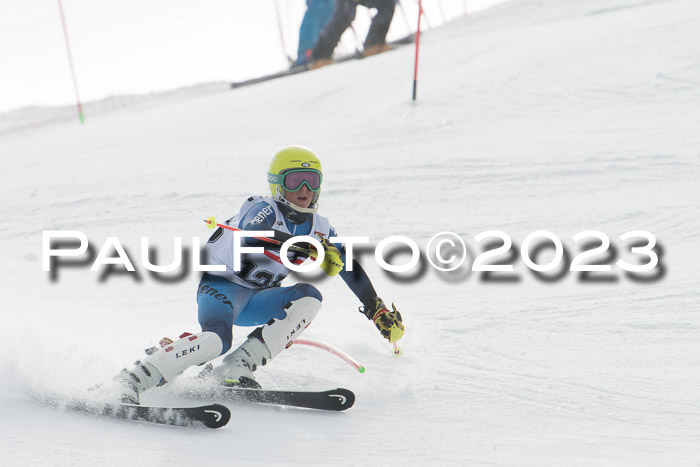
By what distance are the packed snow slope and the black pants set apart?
2106 mm

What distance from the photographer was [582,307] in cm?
509

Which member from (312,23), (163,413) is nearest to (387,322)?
(163,413)

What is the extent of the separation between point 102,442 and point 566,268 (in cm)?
402

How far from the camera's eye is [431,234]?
23.2 ft

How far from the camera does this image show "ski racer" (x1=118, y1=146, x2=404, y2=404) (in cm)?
376

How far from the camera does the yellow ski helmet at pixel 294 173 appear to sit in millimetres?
4023

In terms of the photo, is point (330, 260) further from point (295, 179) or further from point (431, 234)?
point (431, 234)

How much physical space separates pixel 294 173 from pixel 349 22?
14050mm

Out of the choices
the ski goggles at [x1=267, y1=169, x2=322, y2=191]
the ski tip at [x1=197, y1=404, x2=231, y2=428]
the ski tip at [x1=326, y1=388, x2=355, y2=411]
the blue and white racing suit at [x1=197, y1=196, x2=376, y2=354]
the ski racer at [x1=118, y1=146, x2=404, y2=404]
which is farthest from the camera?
the ski goggles at [x1=267, y1=169, x2=322, y2=191]

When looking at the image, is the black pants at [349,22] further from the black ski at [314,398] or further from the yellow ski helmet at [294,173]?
the black ski at [314,398]

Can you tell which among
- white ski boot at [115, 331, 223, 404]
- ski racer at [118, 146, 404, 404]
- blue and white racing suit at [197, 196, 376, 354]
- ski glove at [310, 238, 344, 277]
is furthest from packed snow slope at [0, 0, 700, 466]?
ski glove at [310, 238, 344, 277]

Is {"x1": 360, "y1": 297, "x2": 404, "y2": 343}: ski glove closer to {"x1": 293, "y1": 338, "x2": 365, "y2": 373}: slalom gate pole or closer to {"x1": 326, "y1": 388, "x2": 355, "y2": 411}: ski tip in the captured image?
{"x1": 293, "y1": 338, "x2": 365, "y2": 373}: slalom gate pole

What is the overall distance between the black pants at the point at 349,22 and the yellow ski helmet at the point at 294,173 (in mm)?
13442

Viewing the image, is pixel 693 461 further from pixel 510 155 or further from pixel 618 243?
pixel 510 155
